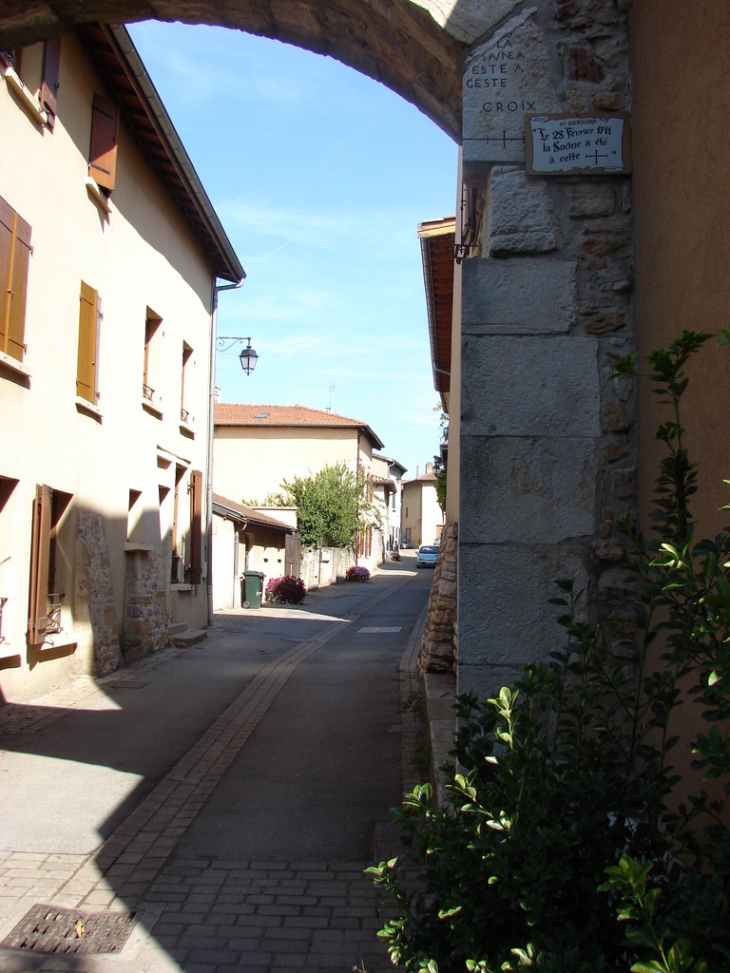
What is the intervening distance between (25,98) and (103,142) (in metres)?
2.27

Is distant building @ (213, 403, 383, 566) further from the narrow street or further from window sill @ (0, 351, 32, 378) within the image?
window sill @ (0, 351, 32, 378)

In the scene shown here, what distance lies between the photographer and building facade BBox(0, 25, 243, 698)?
27.5 ft

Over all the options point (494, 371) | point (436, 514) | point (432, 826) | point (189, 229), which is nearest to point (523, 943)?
point (432, 826)

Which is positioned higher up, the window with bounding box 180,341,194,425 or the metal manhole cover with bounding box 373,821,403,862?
the window with bounding box 180,341,194,425

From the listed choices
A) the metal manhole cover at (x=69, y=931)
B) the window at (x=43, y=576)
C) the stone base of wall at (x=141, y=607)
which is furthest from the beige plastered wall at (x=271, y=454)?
the metal manhole cover at (x=69, y=931)

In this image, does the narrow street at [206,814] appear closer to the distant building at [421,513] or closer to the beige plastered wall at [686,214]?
the beige plastered wall at [686,214]

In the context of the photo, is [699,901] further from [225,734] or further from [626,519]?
[225,734]

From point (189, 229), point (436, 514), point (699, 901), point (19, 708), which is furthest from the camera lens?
point (436, 514)

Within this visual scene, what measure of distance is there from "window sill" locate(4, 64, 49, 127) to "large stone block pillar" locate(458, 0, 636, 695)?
238 inches

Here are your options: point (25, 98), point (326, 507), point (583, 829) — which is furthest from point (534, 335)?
point (326, 507)

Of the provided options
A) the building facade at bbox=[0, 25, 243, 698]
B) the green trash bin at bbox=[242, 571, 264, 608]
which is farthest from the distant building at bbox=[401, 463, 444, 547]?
the building facade at bbox=[0, 25, 243, 698]

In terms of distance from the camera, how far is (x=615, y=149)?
354cm

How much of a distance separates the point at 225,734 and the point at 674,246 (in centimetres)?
548

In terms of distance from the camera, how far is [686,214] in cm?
290
